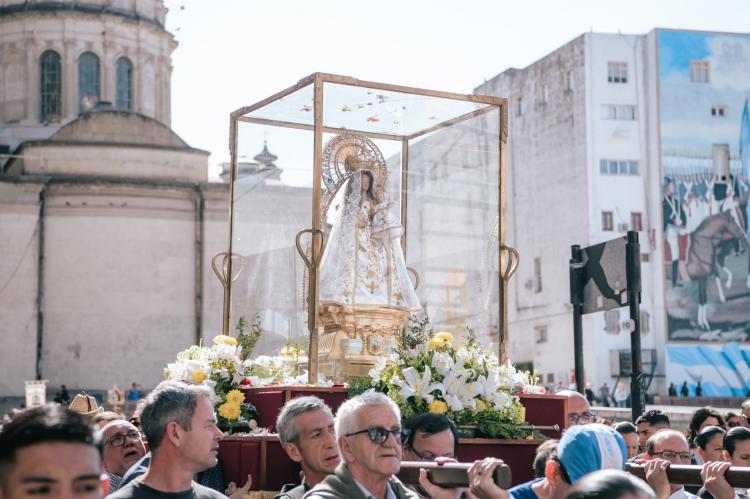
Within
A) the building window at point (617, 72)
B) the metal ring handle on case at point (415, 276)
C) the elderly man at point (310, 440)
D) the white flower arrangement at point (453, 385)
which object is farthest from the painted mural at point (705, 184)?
the elderly man at point (310, 440)

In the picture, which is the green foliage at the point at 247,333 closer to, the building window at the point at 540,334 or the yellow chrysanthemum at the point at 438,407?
the yellow chrysanthemum at the point at 438,407

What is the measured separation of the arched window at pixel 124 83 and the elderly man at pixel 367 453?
148 feet

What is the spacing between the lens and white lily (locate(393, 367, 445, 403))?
991 centimetres

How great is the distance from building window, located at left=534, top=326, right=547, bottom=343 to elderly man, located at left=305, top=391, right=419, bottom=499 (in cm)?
5500

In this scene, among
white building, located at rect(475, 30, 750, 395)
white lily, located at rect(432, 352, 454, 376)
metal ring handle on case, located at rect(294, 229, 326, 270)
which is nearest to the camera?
white lily, located at rect(432, 352, 454, 376)

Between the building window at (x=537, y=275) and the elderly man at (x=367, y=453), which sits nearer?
the elderly man at (x=367, y=453)

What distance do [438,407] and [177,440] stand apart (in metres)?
3.71

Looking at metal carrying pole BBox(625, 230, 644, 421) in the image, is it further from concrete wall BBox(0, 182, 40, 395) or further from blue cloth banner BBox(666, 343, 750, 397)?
blue cloth banner BBox(666, 343, 750, 397)

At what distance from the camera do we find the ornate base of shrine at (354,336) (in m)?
12.0

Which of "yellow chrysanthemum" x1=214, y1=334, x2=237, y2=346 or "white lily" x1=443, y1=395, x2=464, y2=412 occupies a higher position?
"yellow chrysanthemum" x1=214, y1=334, x2=237, y2=346

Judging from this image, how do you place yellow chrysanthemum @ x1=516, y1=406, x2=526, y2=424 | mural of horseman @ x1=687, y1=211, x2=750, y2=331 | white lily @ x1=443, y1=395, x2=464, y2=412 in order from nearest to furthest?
white lily @ x1=443, y1=395, x2=464, y2=412 → yellow chrysanthemum @ x1=516, y1=406, x2=526, y2=424 → mural of horseman @ x1=687, y1=211, x2=750, y2=331

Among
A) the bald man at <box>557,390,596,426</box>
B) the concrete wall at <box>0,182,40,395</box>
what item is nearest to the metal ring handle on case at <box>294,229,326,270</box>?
the bald man at <box>557,390,596,426</box>

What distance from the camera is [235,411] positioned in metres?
10.5

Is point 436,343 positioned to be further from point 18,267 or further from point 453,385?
point 18,267
